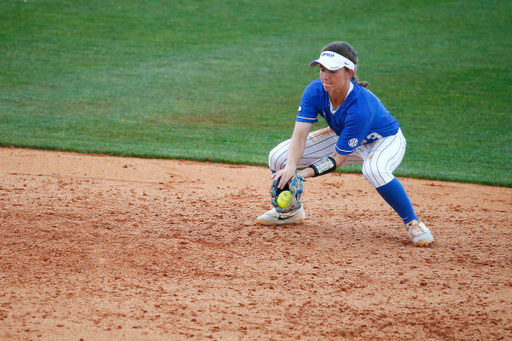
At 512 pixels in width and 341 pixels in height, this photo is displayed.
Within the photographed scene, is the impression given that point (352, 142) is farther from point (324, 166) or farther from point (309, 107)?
point (309, 107)

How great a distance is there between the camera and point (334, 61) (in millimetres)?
3869

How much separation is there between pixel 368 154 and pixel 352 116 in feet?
1.55

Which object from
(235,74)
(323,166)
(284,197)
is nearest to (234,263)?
(284,197)

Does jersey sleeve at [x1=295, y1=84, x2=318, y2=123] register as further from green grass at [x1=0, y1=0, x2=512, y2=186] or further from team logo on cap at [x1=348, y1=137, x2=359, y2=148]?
green grass at [x1=0, y1=0, x2=512, y2=186]

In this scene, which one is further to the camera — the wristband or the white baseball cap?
the wristband

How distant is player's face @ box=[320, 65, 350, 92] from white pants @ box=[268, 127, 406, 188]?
2.02ft

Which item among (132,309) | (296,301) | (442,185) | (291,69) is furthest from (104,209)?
(291,69)

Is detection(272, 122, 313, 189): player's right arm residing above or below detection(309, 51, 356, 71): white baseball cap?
below

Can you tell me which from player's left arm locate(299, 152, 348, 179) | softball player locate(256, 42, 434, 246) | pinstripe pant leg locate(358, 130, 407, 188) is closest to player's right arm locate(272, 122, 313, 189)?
softball player locate(256, 42, 434, 246)

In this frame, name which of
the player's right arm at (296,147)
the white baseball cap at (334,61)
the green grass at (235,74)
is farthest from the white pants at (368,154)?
the green grass at (235,74)

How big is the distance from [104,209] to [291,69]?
8004 millimetres

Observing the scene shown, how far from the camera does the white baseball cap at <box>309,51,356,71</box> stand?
384cm

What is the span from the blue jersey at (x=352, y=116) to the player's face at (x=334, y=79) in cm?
13

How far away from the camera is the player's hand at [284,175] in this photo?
410 centimetres
